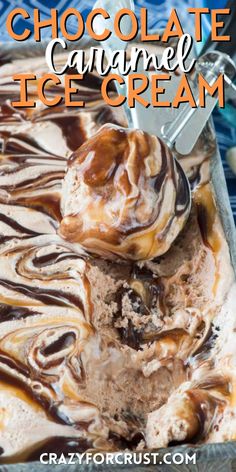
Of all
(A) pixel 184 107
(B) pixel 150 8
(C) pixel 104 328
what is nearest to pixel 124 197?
(C) pixel 104 328

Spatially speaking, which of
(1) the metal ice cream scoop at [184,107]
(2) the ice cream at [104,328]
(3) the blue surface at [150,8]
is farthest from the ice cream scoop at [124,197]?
(3) the blue surface at [150,8]

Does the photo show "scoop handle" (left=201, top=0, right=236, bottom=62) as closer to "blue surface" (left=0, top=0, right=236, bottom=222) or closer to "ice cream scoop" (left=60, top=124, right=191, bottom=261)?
"blue surface" (left=0, top=0, right=236, bottom=222)

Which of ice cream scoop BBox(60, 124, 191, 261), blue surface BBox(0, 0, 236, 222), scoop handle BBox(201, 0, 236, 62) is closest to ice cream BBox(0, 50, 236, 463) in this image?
ice cream scoop BBox(60, 124, 191, 261)

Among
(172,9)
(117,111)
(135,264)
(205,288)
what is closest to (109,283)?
(135,264)

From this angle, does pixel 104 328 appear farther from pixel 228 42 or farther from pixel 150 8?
pixel 150 8

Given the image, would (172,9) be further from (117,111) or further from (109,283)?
(109,283)

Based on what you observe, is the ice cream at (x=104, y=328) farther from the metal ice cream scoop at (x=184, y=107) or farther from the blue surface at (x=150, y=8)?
the blue surface at (x=150, y=8)
